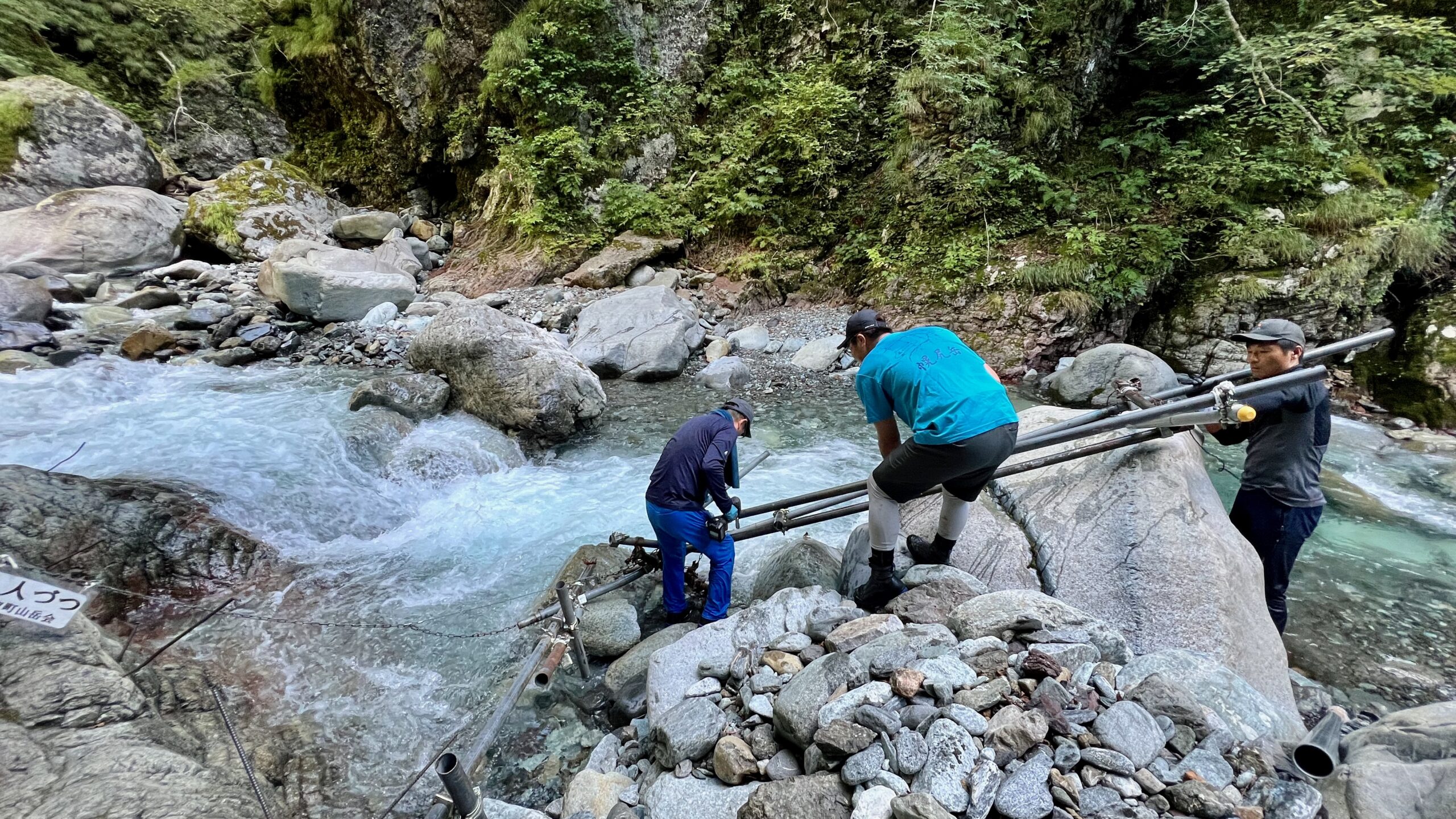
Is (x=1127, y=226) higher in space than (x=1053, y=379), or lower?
higher

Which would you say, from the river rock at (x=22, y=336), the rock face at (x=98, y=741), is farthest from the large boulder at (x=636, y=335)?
the river rock at (x=22, y=336)

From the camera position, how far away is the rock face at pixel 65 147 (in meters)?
11.8

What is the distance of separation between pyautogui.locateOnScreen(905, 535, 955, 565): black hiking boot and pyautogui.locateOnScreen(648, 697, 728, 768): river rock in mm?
1609

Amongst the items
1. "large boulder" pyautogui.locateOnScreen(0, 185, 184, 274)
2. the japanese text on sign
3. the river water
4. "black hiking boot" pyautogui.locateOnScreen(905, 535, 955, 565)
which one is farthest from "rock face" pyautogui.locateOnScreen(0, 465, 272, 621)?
"large boulder" pyautogui.locateOnScreen(0, 185, 184, 274)

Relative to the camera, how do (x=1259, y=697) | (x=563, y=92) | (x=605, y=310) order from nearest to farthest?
(x=1259, y=697) → (x=605, y=310) → (x=563, y=92)

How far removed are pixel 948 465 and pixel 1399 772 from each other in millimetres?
1840

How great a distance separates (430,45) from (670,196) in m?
7.02

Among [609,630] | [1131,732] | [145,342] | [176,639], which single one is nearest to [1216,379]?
[1131,732]

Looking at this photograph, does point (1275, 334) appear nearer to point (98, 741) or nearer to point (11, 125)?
point (98, 741)

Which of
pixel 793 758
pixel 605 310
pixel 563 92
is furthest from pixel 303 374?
pixel 793 758

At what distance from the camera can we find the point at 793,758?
269cm

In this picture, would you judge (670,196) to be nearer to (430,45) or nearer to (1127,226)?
(430,45)

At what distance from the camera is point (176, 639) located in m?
2.42

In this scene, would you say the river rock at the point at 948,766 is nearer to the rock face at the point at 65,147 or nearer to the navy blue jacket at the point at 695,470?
the navy blue jacket at the point at 695,470
